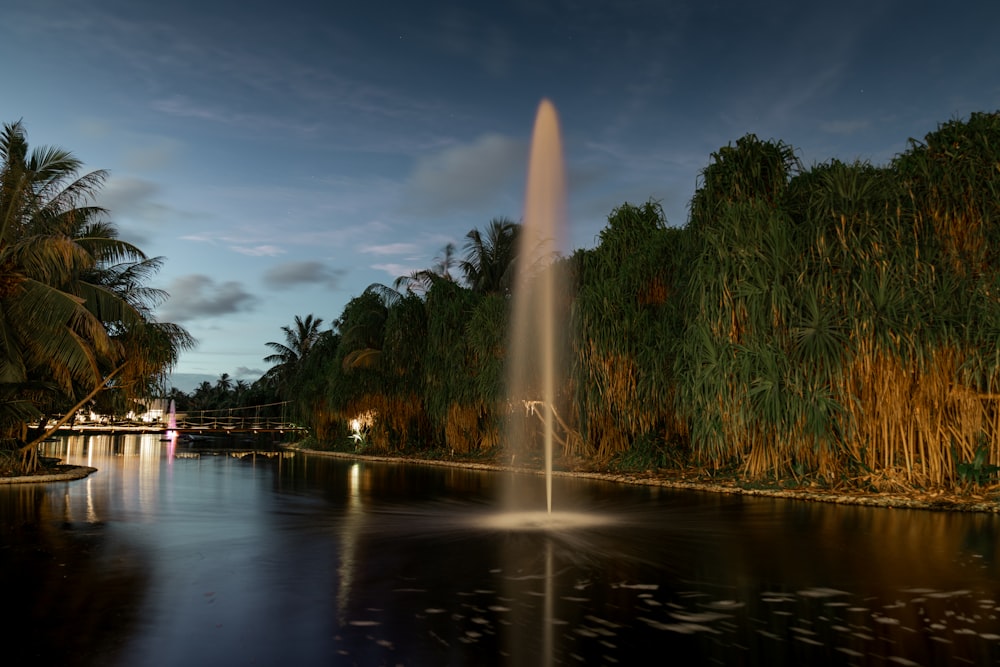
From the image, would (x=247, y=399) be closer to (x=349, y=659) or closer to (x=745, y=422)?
(x=745, y=422)

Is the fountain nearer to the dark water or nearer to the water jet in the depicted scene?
the water jet

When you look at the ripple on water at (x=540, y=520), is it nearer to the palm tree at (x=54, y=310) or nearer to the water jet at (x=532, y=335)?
the water jet at (x=532, y=335)

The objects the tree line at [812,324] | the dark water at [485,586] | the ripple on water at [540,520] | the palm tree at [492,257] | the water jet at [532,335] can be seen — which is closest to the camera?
the dark water at [485,586]

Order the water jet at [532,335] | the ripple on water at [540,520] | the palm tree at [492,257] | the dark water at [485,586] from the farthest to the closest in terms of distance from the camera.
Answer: the palm tree at [492,257] → the water jet at [532,335] → the ripple on water at [540,520] → the dark water at [485,586]

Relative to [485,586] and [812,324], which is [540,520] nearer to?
[485,586]

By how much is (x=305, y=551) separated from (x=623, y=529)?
4171mm

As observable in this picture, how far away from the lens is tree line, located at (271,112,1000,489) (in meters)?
12.7

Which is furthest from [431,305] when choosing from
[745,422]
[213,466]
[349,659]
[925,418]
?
[349,659]

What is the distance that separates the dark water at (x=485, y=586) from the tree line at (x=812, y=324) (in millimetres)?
2020

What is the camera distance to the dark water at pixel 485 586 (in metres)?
4.65

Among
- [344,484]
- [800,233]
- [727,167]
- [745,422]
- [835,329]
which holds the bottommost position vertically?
[344,484]

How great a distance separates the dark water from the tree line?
2.02 metres

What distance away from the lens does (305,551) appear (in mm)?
8039

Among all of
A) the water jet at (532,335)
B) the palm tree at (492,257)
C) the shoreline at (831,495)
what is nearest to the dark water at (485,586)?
the shoreline at (831,495)
